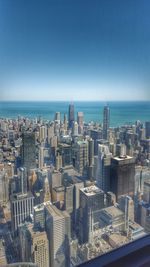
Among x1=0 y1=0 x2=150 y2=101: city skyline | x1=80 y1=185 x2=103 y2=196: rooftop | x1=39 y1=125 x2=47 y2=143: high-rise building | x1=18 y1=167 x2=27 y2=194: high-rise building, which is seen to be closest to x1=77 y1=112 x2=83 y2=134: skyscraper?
x1=0 y1=0 x2=150 y2=101: city skyline

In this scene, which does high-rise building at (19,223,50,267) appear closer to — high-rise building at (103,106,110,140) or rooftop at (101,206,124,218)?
rooftop at (101,206,124,218)

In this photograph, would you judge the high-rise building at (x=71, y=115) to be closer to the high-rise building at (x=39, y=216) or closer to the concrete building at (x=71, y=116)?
the concrete building at (x=71, y=116)

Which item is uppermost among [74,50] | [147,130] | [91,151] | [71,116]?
[74,50]

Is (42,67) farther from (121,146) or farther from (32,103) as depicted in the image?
(121,146)

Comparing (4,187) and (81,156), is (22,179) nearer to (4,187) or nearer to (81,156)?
(4,187)

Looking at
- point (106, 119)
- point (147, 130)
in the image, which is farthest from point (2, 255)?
point (147, 130)

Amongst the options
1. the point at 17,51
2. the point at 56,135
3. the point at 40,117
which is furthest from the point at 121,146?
the point at 17,51

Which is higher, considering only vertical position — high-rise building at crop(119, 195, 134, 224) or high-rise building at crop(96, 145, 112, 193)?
high-rise building at crop(96, 145, 112, 193)
